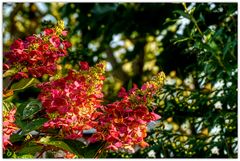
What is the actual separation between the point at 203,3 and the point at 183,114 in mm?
715

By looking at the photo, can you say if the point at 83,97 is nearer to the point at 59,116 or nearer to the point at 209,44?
the point at 59,116

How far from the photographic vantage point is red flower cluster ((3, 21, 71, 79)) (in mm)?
1556

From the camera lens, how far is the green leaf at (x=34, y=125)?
1.42 metres

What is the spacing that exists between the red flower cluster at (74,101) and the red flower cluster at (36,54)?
0.42 ft

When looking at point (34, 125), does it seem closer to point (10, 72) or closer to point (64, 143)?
point (64, 143)

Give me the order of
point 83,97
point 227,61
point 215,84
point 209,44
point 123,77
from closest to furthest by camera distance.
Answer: point 83,97, point 209,44, point 227,61, point 215,84, point 123,77

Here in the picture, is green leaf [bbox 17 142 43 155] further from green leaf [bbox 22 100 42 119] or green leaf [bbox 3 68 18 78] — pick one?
green leaf [bbox 3 68 18 78]

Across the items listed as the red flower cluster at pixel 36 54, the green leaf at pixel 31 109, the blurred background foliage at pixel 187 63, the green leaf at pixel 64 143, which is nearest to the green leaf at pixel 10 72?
the red flower cluster at pixel 36 54

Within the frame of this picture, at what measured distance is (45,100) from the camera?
145 centimetres

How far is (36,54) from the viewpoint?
5.10 ft

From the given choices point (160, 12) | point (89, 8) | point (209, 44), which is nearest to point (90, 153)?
point (209, 44)

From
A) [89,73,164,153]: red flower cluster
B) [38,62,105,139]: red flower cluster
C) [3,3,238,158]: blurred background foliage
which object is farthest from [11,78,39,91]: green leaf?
[3,3,238,158]: blurred background foliage

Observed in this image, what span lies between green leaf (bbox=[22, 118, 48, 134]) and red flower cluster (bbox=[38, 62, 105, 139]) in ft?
0.05

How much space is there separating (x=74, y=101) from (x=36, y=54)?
0.23 meters
